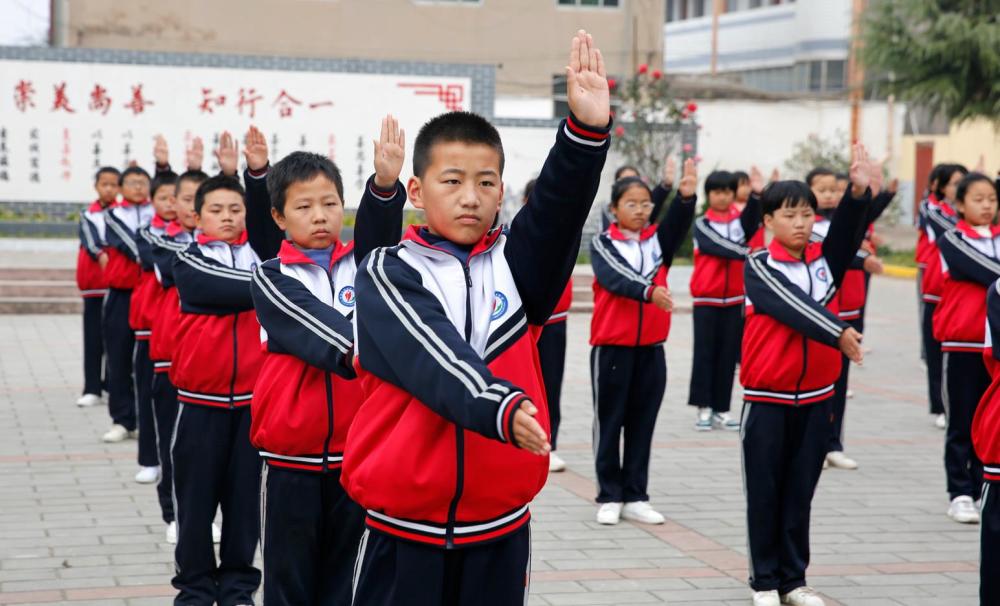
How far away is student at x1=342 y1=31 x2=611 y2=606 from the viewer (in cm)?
274

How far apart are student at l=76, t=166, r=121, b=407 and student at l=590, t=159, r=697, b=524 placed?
375 centimetres

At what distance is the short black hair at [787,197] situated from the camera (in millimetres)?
5191

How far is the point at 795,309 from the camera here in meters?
5.00

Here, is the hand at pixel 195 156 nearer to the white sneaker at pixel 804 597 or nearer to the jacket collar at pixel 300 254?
the jacket collar at pixel 300 254

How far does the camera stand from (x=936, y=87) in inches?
867

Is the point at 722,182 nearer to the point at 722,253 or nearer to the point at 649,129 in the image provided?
the point at 722,253

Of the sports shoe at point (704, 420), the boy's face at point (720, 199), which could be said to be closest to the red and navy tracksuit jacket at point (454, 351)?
the sports shoe at point (704, 420)

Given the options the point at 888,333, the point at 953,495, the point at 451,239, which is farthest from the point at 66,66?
the point at 451,239

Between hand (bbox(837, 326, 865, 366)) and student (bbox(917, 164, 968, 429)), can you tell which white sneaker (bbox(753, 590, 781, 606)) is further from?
student (bbox(917, 164, 968, 429))

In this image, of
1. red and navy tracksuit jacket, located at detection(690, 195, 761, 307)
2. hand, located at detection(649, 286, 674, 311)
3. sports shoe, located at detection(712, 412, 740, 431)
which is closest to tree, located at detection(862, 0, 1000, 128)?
red and navy tracksuit jacket, located at detection(690, 195, 761, 307)

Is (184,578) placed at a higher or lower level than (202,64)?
lower

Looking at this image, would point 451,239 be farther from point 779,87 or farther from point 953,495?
point 779,87

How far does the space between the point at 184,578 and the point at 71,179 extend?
1531 cm

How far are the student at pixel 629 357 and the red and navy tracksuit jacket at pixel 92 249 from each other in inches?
146
